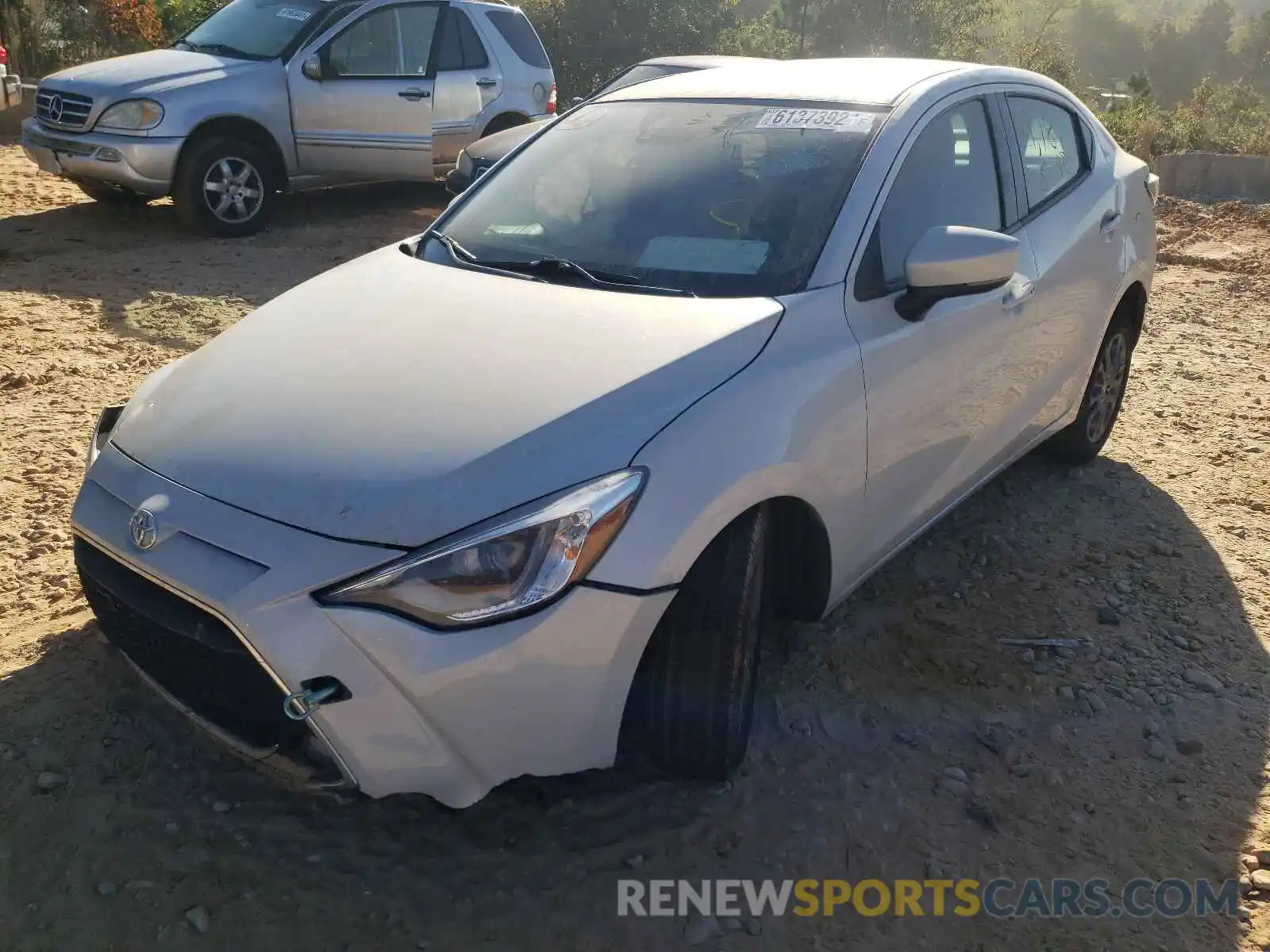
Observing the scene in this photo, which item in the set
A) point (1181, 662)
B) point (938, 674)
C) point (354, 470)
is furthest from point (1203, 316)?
point (354, 470)

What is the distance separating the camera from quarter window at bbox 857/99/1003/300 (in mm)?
3039

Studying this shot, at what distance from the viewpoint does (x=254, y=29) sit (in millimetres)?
8664

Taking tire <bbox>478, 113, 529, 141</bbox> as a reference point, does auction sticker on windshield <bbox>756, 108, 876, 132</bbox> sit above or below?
above

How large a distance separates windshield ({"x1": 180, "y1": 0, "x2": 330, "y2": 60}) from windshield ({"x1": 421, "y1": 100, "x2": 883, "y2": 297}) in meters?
5.80

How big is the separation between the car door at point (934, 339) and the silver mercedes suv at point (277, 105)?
6.03m

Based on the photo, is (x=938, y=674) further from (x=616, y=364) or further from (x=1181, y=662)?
(x=616, y=364)

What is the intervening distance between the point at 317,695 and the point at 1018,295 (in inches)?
101

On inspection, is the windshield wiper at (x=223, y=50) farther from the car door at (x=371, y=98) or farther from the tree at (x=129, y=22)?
the tree at (x=129, y=22)

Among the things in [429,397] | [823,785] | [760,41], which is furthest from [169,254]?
[760,41]

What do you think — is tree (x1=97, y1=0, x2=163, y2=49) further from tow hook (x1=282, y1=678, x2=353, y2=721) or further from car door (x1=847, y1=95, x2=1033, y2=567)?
tow hook (x1=282, y1=678, x2=353, y2=721)

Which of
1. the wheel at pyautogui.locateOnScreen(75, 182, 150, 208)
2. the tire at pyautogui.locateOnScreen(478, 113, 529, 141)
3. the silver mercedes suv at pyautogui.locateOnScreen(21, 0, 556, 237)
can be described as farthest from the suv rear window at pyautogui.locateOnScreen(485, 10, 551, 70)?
the wheel at pyautogui.locateOnScreen(75, 182, 150, 208)

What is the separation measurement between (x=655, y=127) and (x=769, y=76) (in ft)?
1.49

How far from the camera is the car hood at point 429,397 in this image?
222 cm

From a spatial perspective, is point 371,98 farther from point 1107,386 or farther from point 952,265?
point 952,265
